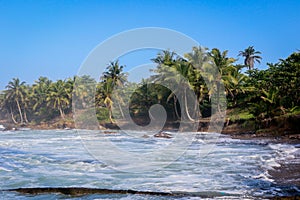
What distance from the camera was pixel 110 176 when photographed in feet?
29.4

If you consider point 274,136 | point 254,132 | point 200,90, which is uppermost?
point 200,90

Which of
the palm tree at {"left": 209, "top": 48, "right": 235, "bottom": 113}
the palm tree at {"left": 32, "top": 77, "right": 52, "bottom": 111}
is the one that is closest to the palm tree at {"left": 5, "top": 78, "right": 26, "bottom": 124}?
the palm tree at {"left": 32, "top": 77, "right": 52, "bottom": 111}

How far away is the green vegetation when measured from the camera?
2652 centimetres

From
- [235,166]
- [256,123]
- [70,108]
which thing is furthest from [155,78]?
[235,166]

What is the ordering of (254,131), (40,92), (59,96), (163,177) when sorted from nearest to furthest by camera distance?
1. (163,177)
2. (254,131)
3. (59,96)
4. (40,92)

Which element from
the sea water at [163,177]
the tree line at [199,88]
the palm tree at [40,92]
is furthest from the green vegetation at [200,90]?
the sea water at [163,177]

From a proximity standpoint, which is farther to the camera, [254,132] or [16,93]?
[16,93]

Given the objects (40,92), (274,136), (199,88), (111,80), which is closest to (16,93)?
(40,92)

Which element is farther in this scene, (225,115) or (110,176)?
(225,115)

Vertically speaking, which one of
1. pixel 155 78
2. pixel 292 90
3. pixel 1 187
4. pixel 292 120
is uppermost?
pixel 155 78

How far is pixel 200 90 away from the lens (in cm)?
3189

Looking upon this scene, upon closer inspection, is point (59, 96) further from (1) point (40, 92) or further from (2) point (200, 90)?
(2) point (200, 90)

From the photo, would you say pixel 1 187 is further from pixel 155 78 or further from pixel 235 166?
pixel 155 78

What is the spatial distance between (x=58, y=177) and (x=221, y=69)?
25055 millimetres
